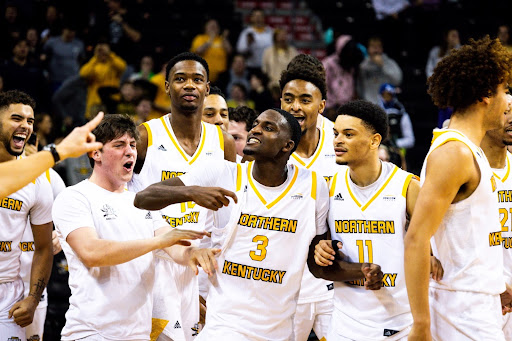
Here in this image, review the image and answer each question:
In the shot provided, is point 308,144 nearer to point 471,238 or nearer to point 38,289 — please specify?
point 471,238

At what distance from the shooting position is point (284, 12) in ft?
54.3

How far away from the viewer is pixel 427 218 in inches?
148

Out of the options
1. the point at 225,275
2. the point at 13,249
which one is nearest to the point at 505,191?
the point at 225,275

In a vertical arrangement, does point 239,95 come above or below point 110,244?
above

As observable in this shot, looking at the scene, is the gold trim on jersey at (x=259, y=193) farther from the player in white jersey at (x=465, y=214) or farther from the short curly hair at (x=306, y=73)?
the short curly hair at (x=306, y=73)

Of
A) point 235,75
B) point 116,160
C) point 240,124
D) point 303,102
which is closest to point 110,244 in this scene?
point 116,160

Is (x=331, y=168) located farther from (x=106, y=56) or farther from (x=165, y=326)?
(x=106, y=56)

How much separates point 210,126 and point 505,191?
8.57ft

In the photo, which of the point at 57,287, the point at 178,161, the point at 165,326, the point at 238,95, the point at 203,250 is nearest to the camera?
the point at 203,250

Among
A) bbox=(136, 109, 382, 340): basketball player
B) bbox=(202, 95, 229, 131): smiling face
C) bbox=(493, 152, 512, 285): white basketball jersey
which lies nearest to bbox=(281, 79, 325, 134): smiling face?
bbox=(202, 95, 229, 131): smiling face

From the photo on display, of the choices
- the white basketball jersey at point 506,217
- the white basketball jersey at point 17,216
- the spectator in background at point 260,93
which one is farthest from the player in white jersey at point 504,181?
the spectator in background at point 260,93

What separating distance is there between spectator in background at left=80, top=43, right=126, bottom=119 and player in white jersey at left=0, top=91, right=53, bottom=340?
643 centimetres

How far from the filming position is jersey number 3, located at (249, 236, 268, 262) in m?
4.56

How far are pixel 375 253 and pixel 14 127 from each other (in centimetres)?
326
